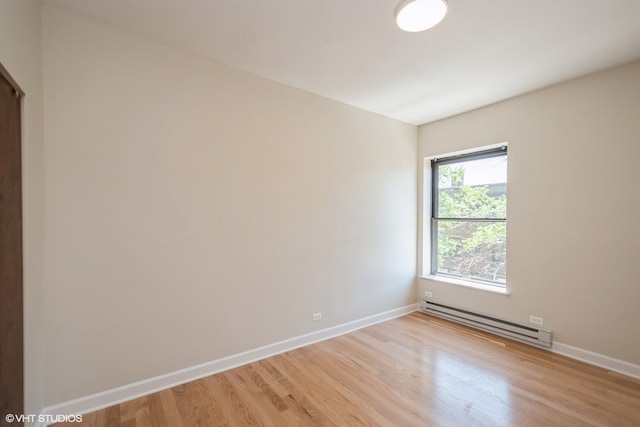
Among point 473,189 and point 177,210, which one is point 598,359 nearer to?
point 473,189

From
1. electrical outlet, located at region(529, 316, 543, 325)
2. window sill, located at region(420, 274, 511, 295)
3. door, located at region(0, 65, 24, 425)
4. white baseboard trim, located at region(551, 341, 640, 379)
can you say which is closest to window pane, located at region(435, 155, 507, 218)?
window sill, located at region(420, 274, 511, 295)

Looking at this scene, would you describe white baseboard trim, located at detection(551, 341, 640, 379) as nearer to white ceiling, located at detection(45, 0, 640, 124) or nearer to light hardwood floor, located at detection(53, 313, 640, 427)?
light hardwood floor, located at detection(53, 313, 640, 427)

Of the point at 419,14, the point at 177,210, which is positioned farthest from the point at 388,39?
the point at 177,210

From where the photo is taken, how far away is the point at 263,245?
9.32ft

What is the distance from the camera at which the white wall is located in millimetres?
1965

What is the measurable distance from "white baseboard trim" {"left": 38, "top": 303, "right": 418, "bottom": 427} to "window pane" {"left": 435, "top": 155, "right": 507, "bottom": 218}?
2.11 m

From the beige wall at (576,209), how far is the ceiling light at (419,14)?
200 cm

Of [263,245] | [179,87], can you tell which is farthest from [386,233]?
[179,87]

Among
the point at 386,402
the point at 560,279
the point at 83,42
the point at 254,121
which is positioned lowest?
the point at 386,402

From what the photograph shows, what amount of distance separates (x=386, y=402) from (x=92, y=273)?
2397 mm

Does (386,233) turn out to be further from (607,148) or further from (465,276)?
(607,148)

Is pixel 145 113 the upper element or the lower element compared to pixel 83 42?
lower

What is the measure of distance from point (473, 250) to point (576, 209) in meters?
1.23

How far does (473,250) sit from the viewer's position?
381 cm
